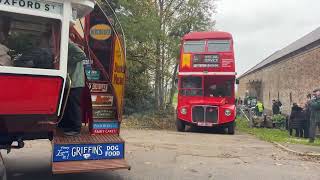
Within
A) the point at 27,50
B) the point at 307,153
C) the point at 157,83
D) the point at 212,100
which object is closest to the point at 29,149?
the point at 27,50

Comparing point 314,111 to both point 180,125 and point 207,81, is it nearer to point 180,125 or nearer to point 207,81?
point 207,81

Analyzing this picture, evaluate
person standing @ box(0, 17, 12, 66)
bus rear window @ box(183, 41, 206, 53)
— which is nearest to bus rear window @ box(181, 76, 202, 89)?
bus rear window @ box(183, 41, 206, 53)

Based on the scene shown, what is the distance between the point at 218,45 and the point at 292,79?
468 inches

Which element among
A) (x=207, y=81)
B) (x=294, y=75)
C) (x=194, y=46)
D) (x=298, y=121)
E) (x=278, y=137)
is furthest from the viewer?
(x=294, y=75)

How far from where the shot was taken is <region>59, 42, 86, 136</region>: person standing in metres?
7.32

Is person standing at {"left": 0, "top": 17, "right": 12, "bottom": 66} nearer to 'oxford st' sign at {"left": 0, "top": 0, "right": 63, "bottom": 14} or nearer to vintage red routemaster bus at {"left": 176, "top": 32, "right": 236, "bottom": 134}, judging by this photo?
'oxford st' sign at {"left": 0, "top": 0, "right": 63, "bottom": 14}

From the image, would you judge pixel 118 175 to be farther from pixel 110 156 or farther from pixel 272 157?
pixel 272 157

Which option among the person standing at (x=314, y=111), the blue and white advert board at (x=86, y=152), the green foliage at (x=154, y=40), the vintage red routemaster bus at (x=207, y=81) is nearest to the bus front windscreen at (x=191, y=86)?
the vintage red routemaster bus at (x=207, y=81)

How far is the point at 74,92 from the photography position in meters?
7.62

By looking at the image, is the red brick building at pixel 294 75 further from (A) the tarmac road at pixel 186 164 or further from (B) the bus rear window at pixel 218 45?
(A) the tarmac road at pixel 186 164

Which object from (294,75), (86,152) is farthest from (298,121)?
(86,152)

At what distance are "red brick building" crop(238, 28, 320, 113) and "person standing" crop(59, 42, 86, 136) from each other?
1938 centimetres

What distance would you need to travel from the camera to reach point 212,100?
2016 centimetres

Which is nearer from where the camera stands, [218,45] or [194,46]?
[218,45]
